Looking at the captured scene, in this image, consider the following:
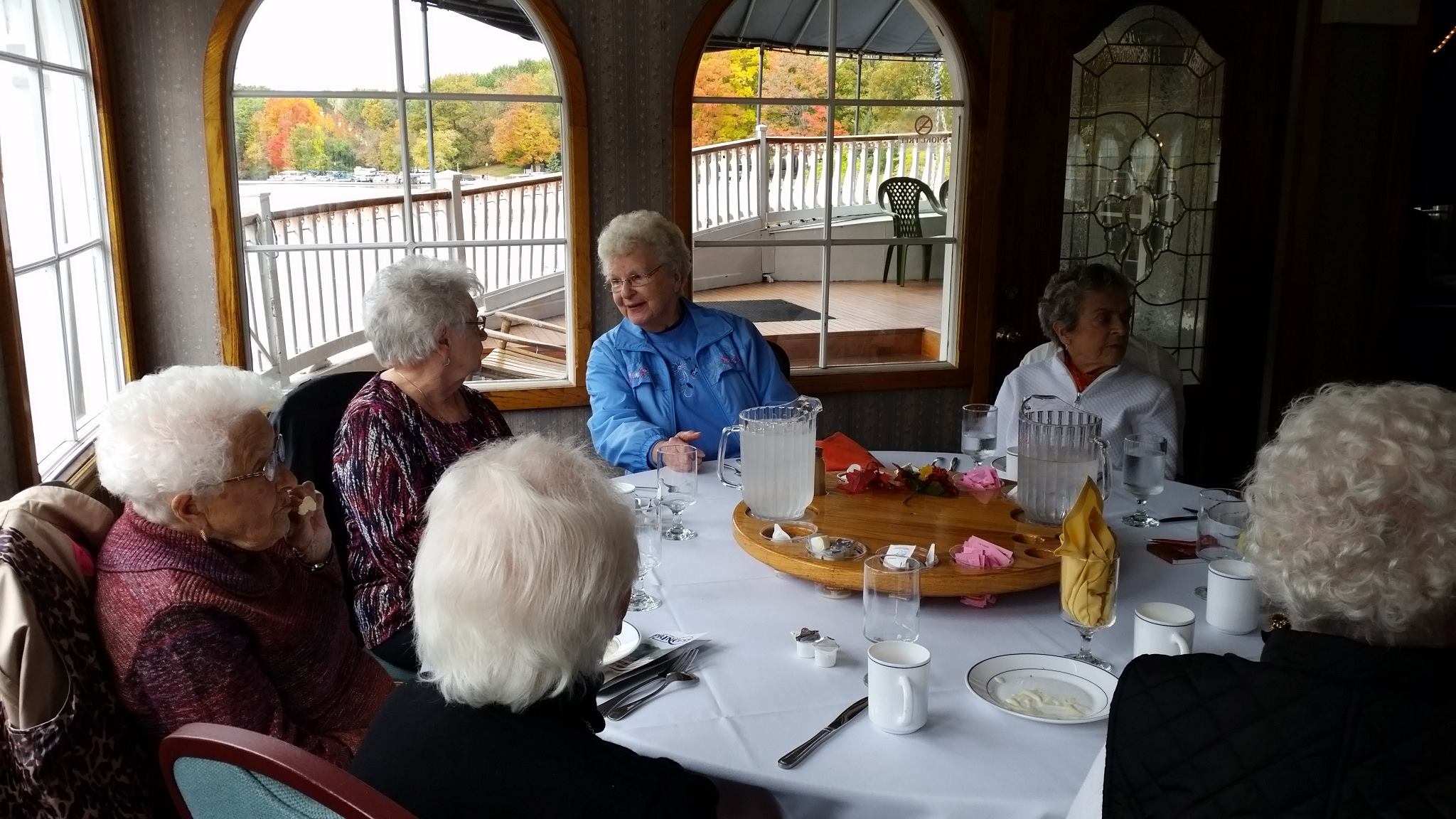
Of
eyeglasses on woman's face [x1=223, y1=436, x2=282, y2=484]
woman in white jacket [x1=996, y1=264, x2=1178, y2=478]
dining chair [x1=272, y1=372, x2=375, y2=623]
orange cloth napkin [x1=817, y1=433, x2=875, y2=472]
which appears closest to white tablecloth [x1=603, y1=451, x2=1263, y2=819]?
orange cloth napkin [x1=817, y1=433, x2=875, y2=472]

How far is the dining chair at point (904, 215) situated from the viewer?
3.95 meters

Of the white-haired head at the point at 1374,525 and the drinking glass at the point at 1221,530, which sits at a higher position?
the white-haired head at the point at 1374,525

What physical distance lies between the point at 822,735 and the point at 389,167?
2755 millimetres

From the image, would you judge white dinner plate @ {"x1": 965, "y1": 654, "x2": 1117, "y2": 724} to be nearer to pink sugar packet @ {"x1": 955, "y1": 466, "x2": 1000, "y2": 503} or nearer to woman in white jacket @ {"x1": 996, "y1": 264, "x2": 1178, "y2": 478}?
pink sugar packet @ {"x1": 955, "y1": 466, "x2": 1000, "y2": 503}

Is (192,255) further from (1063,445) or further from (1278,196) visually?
(1278,196)

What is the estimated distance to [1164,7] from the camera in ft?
12.6

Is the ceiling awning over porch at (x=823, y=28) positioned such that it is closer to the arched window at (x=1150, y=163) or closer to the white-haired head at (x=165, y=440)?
the arched window at (x=1150, y=163)

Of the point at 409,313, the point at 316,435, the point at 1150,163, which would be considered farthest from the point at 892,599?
the point at 1150,163

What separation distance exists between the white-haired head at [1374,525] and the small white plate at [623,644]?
0.83m

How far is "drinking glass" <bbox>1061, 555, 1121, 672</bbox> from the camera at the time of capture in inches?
57.0

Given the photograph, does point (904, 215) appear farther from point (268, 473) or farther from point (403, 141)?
point (268, 473)

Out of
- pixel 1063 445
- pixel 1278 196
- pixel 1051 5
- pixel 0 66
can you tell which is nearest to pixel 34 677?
pixel 1063 445

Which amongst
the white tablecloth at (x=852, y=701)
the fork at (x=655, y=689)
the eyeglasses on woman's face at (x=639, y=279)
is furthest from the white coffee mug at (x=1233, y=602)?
the eyeglasses on woman's face at (x=639, y=279)

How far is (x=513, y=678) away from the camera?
1.04 metres
